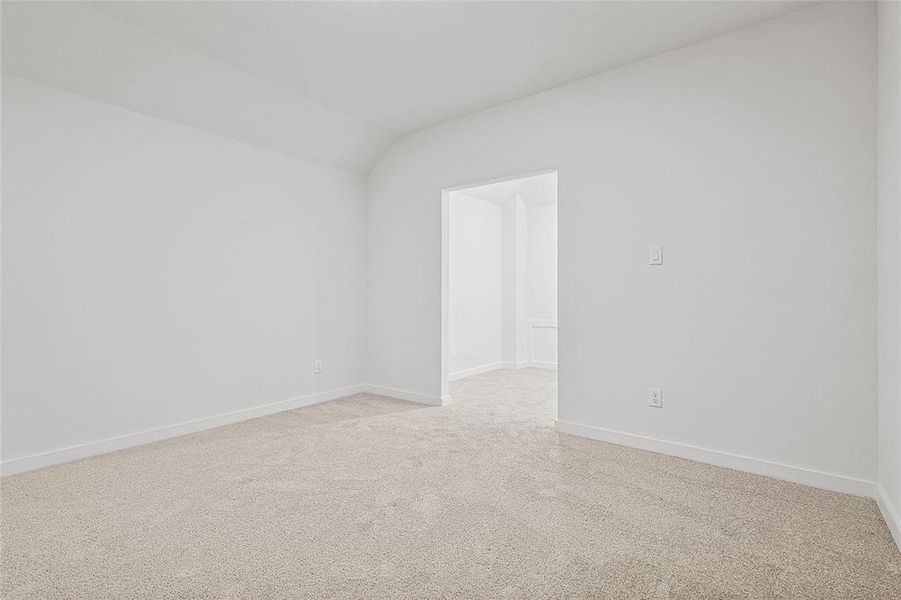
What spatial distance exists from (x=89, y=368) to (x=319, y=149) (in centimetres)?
249

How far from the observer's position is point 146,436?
323 centimetres

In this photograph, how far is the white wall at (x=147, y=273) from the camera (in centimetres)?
274

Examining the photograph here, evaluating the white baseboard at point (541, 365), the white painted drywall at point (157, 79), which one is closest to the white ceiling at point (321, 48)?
the white painted drywall at point (157, 79)

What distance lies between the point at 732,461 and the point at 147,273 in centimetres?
399

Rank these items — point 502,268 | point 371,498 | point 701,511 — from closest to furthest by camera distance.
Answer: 1. point 701,511
2. point 371,498
3. point 502,268

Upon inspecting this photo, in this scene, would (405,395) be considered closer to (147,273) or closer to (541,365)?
(147,273)

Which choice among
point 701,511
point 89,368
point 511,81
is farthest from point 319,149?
point 701,511

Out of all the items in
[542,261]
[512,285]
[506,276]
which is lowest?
[512,285]

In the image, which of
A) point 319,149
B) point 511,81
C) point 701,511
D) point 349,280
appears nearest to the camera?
point 701,511

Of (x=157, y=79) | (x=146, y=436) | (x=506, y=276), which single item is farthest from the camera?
(x=506, y=276)

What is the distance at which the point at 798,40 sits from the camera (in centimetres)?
253

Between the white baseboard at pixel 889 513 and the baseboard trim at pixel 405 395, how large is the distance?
298cm

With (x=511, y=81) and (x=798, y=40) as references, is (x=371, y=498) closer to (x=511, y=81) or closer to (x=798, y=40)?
(x=511, y=81)

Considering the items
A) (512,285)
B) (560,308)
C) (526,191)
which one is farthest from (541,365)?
(560,308)
